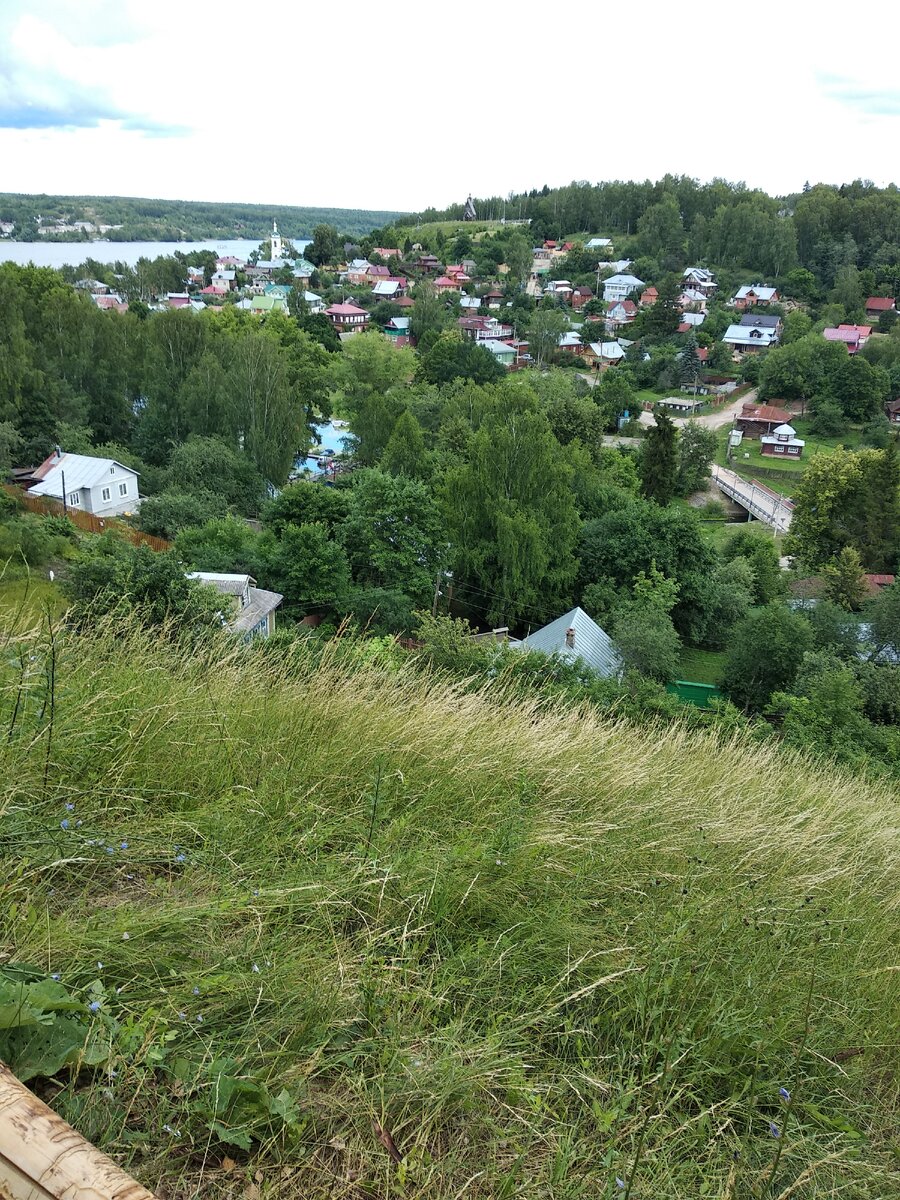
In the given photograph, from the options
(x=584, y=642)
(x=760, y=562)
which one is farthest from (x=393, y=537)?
(x=760, y=562)

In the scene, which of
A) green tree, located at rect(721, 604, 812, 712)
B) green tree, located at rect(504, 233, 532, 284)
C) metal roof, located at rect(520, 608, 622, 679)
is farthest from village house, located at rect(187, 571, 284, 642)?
green tree, located at rect(504, 233, 532, 284)

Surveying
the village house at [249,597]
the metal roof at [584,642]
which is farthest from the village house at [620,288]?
the village house at [249,597]

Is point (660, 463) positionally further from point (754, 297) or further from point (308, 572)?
point (754, 297)

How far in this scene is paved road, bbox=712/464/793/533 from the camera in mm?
37625

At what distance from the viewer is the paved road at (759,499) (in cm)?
3762

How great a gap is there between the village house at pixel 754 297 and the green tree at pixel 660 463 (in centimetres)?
5398

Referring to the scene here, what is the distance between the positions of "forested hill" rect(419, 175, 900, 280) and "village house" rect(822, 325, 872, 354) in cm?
1804

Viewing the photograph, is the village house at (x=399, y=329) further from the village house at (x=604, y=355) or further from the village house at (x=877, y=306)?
the village house at (x=877, y=306)

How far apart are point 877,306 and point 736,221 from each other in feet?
69.3

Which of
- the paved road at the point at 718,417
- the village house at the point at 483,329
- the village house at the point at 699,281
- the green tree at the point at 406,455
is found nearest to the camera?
the green tree at the point at 406,455

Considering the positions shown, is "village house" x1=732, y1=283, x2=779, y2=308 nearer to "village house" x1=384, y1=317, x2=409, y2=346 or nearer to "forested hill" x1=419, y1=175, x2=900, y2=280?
"forested hill" x1=419, y1=175, x2=900, y2=280

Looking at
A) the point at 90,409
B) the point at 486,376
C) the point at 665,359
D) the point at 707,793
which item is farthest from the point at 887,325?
the point at 707,793

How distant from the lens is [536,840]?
2664mm

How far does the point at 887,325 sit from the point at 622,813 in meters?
80.5
